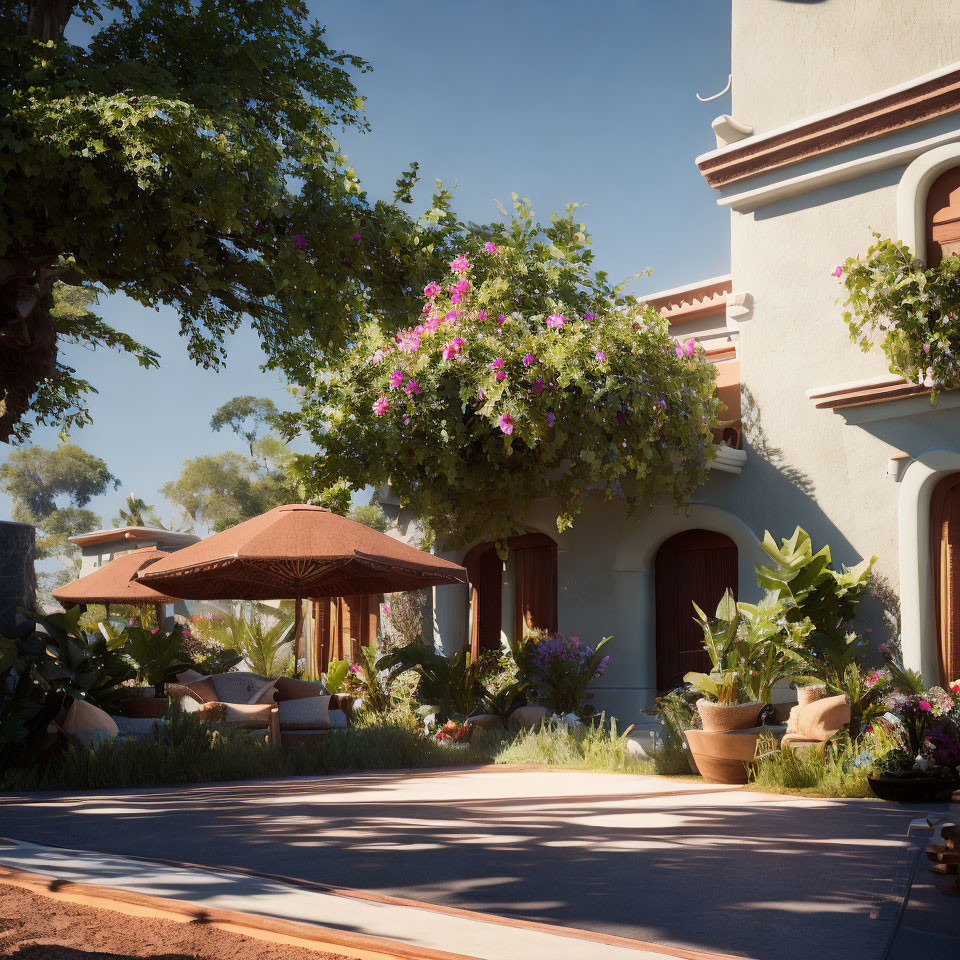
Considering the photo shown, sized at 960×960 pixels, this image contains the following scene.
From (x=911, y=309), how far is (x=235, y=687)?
8696 mm

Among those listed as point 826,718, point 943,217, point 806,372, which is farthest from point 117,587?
point 943,217

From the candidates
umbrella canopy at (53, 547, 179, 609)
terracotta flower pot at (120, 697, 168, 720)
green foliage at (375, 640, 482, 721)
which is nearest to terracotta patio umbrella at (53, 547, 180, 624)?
umbrella canopy at (53, 547, 179, 609)

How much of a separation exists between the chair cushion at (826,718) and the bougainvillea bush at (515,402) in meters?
4.07

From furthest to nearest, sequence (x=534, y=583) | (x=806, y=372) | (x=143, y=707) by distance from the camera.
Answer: (x=534, y=583), (x=806, y=372), (x=143, y=707)

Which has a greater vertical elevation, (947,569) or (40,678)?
(947,569)

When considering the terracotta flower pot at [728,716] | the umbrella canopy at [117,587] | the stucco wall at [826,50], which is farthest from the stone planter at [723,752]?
the umbrella canopy at [117,587]

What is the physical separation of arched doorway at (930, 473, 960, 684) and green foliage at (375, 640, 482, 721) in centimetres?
563

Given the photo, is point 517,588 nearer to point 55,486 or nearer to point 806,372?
point 806,372

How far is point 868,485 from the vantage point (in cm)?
1141

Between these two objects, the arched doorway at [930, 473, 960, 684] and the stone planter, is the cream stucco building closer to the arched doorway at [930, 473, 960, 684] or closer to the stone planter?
the arched doorway at [930, 473, 960, 684]

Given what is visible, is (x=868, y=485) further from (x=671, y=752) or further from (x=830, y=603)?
(x=671, y=752)

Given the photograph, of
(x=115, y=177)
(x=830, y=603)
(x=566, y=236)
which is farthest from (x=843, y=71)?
(x=115, y=177)

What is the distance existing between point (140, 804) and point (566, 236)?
33.3 ft

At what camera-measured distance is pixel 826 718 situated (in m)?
8.56
